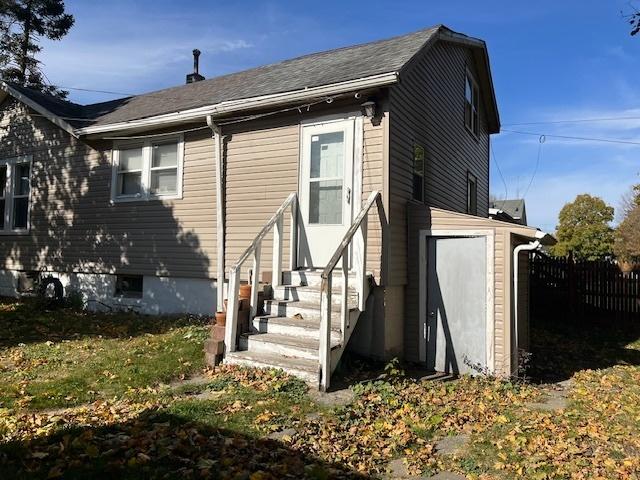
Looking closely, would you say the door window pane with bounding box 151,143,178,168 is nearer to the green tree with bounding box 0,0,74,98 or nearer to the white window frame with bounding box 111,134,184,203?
the white window frame with bounding box 111,134,184,203

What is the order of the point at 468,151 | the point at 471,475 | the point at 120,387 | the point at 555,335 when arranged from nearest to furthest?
1. the point at 471,475
2. the point at 120,387
3. the point at 555,335
4. the point at 468,151

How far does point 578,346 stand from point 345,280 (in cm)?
679

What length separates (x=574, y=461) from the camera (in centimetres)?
431

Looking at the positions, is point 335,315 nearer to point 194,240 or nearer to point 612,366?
point 194,240

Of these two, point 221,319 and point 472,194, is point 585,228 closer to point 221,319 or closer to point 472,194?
point 472,194

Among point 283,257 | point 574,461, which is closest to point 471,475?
point 574,461

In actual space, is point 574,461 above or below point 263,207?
below

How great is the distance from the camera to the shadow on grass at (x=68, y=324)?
347 inches

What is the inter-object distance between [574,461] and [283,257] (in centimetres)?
537

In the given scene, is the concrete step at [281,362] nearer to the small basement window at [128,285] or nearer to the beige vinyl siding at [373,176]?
the beige vinyl siding at [373,176]

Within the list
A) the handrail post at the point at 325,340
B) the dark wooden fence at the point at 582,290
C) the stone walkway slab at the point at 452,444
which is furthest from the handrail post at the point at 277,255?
the dark wooden fence at the point at 582,290

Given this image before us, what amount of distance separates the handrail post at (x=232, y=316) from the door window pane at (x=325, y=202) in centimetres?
205

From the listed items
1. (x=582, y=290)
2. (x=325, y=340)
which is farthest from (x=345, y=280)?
(x=582, y=290)

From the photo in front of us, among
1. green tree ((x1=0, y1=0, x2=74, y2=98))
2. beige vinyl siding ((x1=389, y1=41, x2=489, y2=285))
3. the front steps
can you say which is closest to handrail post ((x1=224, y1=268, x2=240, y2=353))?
the front steps
